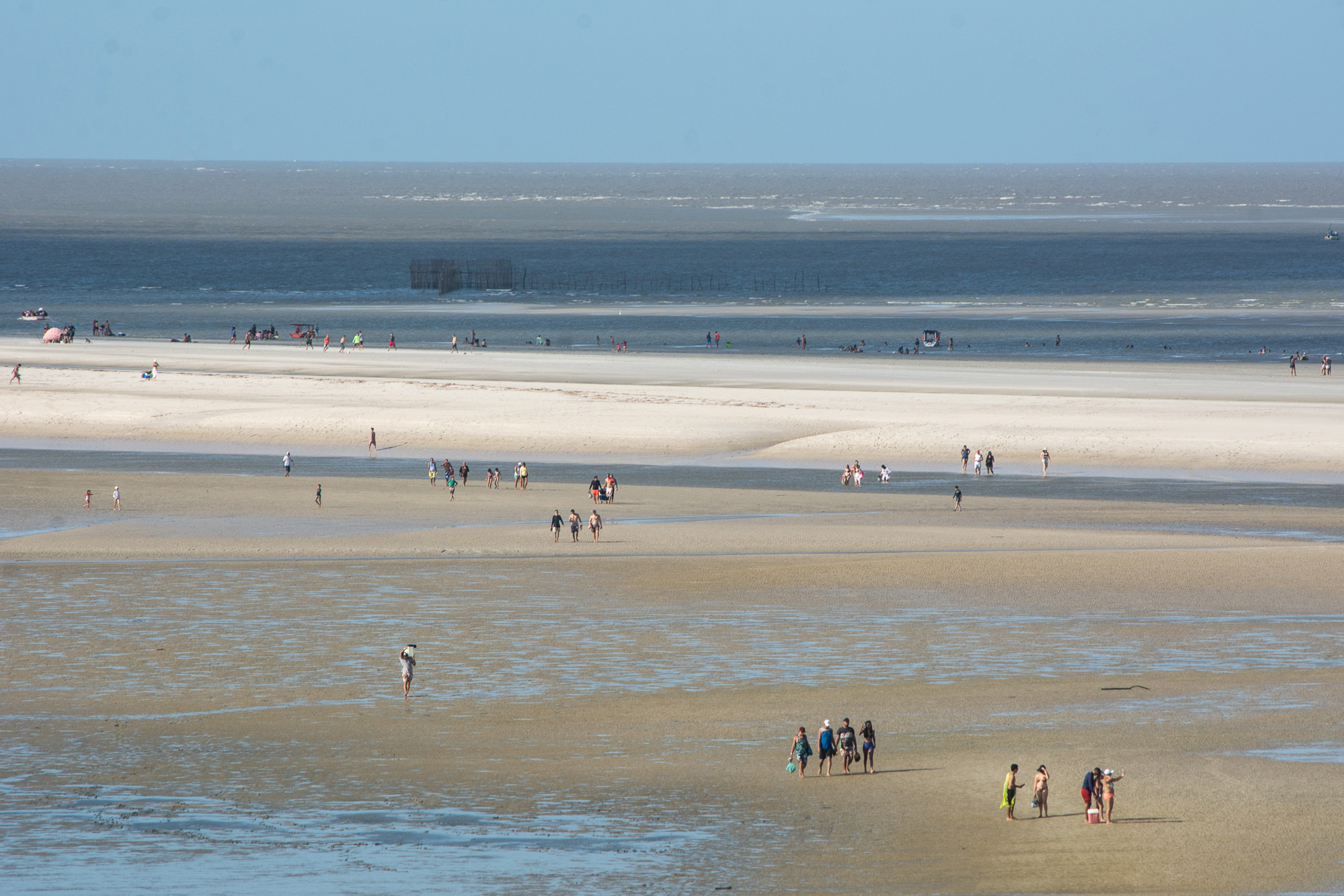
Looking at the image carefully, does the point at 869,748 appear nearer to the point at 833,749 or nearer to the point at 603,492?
the point at 833,749

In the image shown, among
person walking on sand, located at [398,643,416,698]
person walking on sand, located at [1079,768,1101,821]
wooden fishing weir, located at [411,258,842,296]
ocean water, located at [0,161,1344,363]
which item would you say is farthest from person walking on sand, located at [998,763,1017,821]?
wooden fishing weir, located at [411,258,842,296]

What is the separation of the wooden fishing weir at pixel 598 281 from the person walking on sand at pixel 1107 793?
8620 cm

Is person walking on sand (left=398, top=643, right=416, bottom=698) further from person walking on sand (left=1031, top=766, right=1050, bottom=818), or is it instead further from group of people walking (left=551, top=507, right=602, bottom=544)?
group of people walking (left=551, top=507, right=602, bottom=544)

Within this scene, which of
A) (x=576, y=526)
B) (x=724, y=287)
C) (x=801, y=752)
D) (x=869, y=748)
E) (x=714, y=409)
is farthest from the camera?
(x=724, y=287)

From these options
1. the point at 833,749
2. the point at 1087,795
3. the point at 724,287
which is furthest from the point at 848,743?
the point at 724,287

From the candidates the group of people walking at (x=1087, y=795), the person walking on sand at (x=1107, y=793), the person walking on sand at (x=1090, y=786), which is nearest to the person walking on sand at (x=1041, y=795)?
the group of people walking at (x=1087, y=795)

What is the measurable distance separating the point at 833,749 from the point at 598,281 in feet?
309

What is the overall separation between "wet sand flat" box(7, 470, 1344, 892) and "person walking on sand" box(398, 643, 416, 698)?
0.30 meters

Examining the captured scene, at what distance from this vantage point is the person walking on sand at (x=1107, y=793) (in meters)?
16.2

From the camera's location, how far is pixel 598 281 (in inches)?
4345

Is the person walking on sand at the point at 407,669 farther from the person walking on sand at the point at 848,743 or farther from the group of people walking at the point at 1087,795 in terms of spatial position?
the group of people walking at the point at 1087,795

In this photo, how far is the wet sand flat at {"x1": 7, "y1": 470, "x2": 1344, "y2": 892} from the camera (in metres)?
15.7

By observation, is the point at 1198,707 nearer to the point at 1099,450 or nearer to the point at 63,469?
the point at 1099,450

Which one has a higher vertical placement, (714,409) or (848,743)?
(714,409)
